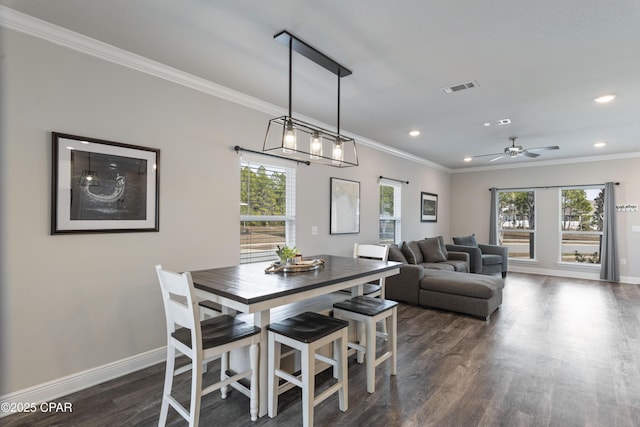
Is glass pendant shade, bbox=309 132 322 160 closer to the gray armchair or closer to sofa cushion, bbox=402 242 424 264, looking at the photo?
sofa cushion, bbox=402 242 424 264

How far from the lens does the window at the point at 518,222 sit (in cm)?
750

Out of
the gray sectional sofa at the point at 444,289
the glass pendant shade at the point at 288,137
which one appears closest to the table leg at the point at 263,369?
the glass pendant shade at the point at 288,137

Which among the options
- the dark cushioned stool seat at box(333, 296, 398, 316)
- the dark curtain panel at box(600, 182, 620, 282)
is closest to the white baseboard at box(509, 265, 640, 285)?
the dark curtain panel at box(600, 182, 620, 282)

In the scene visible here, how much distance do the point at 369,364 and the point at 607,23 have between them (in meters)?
2.81

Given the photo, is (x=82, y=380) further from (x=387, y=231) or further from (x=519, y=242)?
(x=519, y=242)

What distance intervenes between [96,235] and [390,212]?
4837 mm

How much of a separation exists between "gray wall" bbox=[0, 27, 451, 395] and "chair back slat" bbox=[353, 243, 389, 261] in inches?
53.5

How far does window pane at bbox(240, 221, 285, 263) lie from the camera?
364 centimetres

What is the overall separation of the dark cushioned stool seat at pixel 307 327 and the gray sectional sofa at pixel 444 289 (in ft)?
8.64

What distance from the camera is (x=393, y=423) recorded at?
6.70ft

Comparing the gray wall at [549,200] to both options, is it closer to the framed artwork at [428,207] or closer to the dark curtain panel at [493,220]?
the dark curtain panel at [493,220]

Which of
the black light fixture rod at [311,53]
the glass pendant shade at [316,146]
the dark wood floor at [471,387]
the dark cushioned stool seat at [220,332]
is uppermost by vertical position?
the black light fixture rod at [311,53]

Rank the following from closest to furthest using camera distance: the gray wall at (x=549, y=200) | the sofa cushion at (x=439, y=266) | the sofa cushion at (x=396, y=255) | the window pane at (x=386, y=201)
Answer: the sofa cushion at (x=396, y=255) < the sofa cushion at (x=439, y=266) < the window pane at (x=386, y=201) < the gray wall at (x=549, y=200)

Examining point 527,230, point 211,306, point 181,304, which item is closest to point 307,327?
point 181,304
